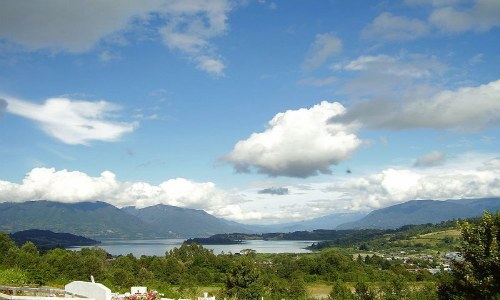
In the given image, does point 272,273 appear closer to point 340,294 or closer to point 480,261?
point 340,294

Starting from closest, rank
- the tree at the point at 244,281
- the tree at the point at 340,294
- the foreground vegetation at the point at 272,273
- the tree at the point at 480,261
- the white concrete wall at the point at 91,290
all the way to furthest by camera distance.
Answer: the white concrete wall at the point at 91,290
the tree at the point at 480,261
the foreground vegetation at the point at 272,273
the tree at the point at 244,281
the tree at the point at 340,294

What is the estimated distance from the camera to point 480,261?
21484 mm

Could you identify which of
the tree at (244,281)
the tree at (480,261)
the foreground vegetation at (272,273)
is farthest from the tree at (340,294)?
the tree at (480,261)

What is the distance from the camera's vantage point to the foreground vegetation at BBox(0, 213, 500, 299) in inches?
866

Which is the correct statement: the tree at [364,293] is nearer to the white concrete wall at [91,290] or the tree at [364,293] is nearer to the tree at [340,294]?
the tree at [340,294]

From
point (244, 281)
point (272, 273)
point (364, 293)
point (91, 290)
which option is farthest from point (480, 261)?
point (272, 273)

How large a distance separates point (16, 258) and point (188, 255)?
56.3m

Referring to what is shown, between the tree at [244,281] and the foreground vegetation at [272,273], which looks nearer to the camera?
the foreground vegetation at [272,273]

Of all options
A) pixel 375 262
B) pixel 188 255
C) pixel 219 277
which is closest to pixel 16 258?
pixel 219 277

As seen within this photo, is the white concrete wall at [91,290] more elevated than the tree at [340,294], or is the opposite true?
the white concrete wall at [91,290]

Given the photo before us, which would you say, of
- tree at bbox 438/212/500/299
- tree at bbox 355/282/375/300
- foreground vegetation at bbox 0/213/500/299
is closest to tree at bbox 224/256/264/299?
foreground vegetation at bbox 0/213/500/299

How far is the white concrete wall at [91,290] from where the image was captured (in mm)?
20047

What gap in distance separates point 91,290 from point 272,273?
93.0 metres

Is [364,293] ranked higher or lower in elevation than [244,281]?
lower
